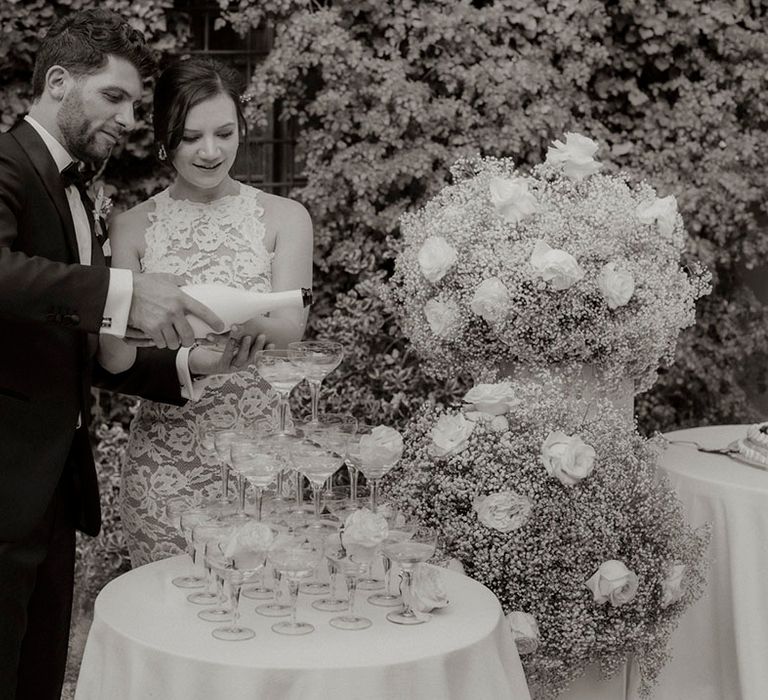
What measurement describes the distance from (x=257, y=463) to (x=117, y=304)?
45cm

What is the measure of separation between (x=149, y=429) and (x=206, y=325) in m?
0.79

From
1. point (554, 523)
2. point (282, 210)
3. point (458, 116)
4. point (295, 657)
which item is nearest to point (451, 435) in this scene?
point (554, 523)

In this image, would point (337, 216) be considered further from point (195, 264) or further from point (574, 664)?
point (574, 664)

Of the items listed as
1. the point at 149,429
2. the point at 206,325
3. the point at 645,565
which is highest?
the point at 206,325

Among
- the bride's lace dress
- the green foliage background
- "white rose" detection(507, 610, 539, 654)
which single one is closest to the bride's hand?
the bride's lace dress

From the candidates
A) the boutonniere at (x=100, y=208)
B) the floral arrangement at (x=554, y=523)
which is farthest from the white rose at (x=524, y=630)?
the boutonniere at (x=100, y=208)

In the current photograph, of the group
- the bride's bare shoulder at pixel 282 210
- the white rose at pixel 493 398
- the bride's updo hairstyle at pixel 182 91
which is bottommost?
the white rose at pixel 493 398

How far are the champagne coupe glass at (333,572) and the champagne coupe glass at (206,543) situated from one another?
20 cm

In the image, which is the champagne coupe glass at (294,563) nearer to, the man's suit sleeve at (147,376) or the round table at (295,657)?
the round table at (295,657)

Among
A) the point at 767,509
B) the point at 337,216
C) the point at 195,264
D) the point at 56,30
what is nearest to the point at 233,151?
the point at 195,264

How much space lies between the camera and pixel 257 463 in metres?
2.33

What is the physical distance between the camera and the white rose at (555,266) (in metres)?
3.16

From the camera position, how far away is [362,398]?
5.20 metres

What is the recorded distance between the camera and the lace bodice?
322 centimetres
